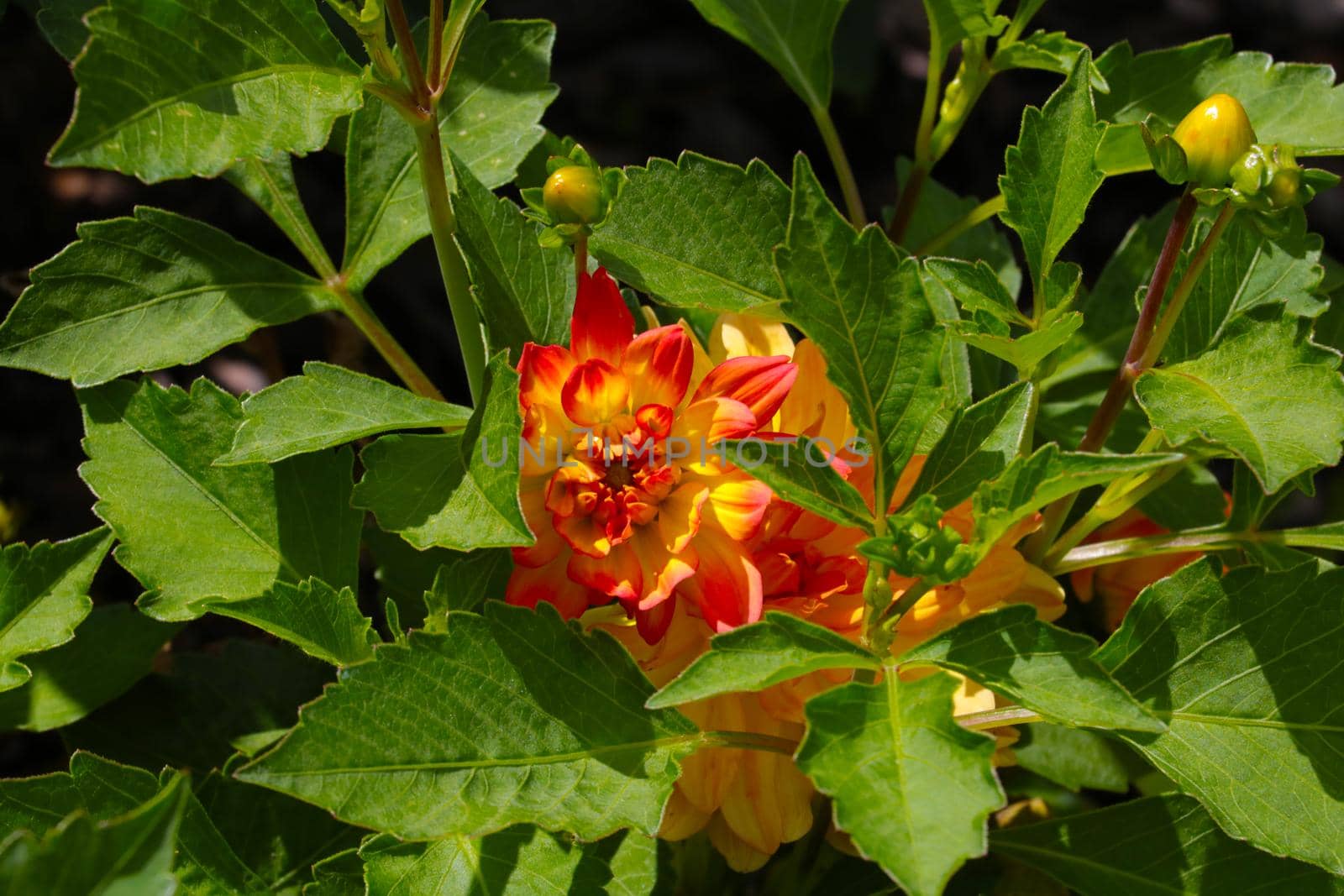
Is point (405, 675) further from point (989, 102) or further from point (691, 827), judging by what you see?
point (989, 102)

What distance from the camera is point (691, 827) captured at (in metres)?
0.99

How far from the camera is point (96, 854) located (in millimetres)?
669

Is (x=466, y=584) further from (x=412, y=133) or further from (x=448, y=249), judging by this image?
(x=412, y=133)

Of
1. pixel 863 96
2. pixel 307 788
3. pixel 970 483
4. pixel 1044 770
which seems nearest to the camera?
pixel 307 788

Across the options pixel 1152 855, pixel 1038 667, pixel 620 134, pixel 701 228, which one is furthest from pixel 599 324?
pixel 620 134

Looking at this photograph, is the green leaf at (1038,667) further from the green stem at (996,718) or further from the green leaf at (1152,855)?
the green leaf at (1152,855)

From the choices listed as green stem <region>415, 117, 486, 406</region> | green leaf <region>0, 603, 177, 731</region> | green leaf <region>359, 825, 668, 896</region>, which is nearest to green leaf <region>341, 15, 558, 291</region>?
green stem <region>415, 117, 486, 406</region>

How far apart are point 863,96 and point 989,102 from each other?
1.44 feet

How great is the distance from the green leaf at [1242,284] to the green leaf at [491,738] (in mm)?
499

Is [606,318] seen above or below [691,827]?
above

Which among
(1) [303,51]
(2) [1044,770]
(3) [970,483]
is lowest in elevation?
(2) [1044,770]

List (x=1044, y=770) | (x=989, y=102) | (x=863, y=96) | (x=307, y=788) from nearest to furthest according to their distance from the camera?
1. (x=307, y=788)
2. (x=1044, y=770)
3. (x=863, y=96)
4. (x=989, y=102)

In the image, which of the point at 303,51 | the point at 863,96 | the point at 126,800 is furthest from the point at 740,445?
the point at 863,96

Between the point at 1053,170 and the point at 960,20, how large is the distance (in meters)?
0.21
